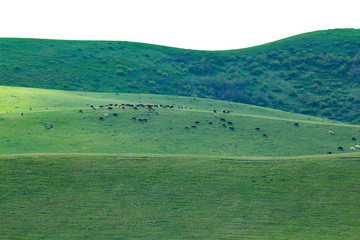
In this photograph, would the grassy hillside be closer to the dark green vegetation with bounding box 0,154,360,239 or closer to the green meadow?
the green meadow

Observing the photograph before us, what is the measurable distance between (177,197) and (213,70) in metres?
A: 84.5

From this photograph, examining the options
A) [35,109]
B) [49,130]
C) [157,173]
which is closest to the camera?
[157,173]

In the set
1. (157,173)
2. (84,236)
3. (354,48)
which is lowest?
(84,236)

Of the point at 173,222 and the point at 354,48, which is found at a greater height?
the point at 354,48

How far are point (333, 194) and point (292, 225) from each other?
4301 mm

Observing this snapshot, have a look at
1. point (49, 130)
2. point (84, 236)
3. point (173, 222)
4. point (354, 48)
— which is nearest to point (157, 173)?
point (173, 222)

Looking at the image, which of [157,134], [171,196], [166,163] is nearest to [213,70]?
[157,134]

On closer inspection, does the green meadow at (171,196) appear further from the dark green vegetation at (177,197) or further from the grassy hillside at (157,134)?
the grassy hillside at (157,134)

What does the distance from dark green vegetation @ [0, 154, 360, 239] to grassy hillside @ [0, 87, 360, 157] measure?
9.93 m

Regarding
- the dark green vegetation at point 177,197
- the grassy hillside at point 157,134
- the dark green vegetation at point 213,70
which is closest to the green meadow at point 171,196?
the dark green vegetation at point 177,197

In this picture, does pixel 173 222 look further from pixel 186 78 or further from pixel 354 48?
pixel 354 48

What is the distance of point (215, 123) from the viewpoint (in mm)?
49125

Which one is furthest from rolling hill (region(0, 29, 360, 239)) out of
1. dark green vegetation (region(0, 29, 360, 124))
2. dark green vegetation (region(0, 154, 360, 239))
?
dark green vegetation (region(0, 29, 360, 124))

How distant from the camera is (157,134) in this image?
44688mm
